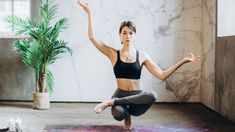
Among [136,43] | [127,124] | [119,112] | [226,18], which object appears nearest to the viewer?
[119,112]

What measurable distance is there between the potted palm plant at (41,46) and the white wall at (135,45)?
17.4 inches

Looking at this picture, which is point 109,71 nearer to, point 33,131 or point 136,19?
point 136,19

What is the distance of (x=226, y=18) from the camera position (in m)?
4.76

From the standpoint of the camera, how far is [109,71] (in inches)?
220

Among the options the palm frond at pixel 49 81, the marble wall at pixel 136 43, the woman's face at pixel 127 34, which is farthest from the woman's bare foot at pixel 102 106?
the marble wall at pixel 136 43

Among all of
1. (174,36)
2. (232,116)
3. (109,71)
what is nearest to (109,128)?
(232,116)

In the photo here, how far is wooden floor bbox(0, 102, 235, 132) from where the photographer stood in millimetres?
4211

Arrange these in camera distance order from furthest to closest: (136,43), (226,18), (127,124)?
(136,43) < (226,18) < (127,124)

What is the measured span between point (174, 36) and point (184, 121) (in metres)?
1.59

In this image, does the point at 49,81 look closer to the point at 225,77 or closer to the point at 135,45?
the point at 135,45

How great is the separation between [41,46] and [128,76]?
6.09ft

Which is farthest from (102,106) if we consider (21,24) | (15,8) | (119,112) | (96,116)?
(15,8)

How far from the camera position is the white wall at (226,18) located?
4.61 meters

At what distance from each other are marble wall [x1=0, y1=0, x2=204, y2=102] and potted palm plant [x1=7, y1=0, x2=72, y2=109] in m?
0.44
